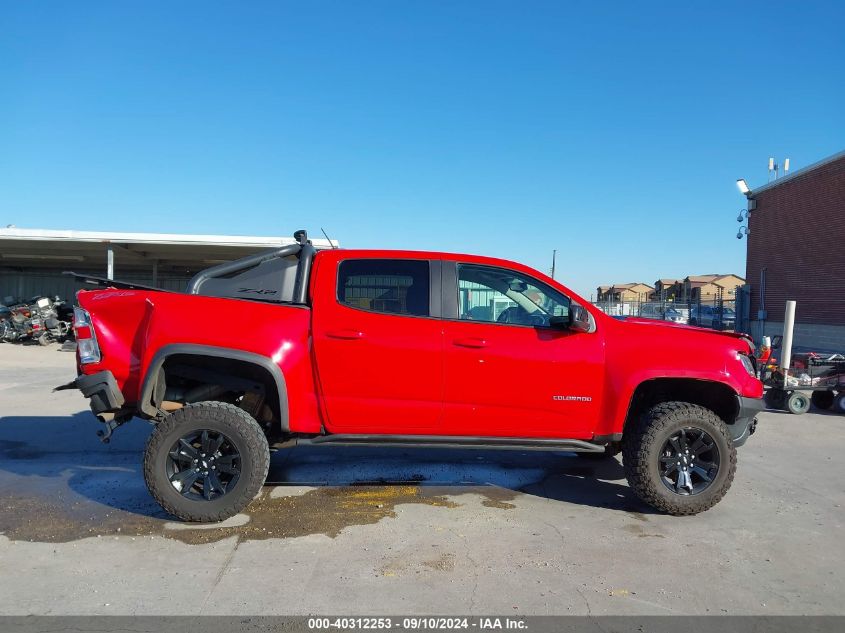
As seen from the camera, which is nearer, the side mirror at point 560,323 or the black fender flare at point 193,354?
the black fender flare at point 193,354

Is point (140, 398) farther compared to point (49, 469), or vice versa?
point (49, 469)

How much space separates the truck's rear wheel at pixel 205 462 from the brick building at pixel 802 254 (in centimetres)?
1851

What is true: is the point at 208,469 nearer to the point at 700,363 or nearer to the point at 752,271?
the point at 700,363

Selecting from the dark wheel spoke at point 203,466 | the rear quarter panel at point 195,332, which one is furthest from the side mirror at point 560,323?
the dark wheel spoke at point 203,466

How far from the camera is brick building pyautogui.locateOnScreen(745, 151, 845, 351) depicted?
56.6ft

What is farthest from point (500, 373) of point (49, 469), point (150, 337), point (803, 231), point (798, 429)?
point (803, 231)

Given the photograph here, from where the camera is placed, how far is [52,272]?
2841cm

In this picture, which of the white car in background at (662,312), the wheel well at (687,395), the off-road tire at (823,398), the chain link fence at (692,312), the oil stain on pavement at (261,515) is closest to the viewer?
the oil stain on pavement at (261,515)

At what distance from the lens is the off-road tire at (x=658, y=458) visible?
4453 mm

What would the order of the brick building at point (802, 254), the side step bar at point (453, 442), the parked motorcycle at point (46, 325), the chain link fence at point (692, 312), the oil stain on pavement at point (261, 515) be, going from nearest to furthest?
the oil stain on pavement at point (261, 515)
the side step bar at point (453, 442)
the brick building at point (802, 254)
the parked motorcycle at point (46, 325)
the chain link fence at point (692, 312)

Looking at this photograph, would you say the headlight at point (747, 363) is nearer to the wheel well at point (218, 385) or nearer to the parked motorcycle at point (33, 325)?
the wheel well at point (218, 385)

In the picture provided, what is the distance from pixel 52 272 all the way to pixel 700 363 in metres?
31.8

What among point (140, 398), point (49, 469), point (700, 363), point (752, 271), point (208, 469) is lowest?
point (49, 469)

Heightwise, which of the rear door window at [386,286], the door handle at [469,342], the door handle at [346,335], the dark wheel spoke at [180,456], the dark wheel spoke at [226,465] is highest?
the rear door window at [386,286]
